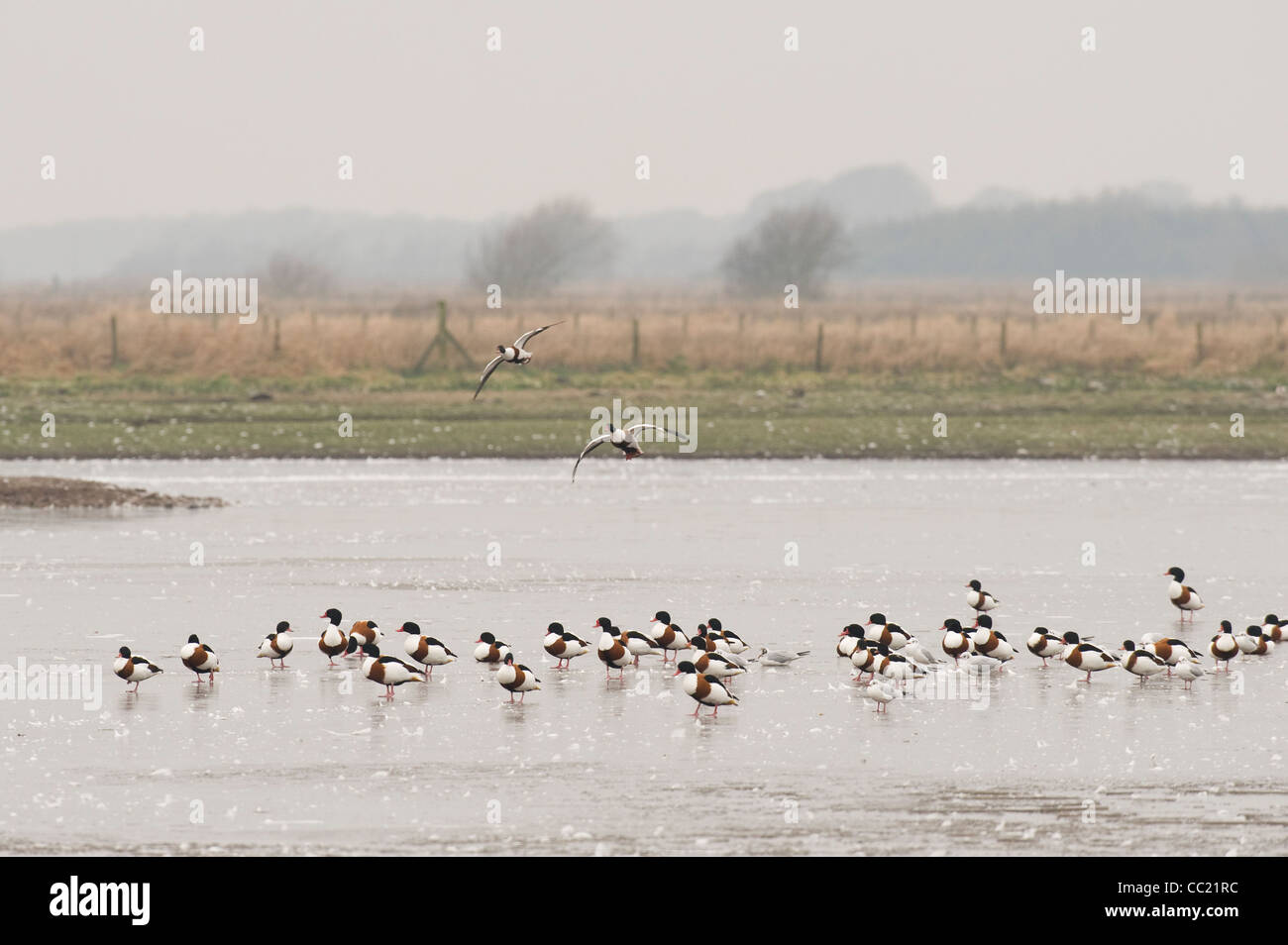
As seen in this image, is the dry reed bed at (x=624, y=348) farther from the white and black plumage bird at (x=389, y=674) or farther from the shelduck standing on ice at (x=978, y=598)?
the white and black plumage bird at (x=389, y=674)

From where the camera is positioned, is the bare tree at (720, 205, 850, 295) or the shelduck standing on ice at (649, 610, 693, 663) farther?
the bare tree at (720, 205, 850, 295)

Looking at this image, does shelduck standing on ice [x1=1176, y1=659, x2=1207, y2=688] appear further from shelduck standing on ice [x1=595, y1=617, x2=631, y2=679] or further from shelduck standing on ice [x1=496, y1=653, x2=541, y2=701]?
shelduck standing on ice [x1=496, y1=653, x2=541, y2=701]

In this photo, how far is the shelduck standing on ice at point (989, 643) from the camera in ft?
53.6

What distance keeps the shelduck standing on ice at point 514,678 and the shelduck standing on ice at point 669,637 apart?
→ 1.93m

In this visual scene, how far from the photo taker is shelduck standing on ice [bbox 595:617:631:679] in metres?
15.9

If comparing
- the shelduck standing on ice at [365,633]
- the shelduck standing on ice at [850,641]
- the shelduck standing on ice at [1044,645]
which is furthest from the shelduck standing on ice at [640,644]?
the shelduck standing on ice at [1044,645]

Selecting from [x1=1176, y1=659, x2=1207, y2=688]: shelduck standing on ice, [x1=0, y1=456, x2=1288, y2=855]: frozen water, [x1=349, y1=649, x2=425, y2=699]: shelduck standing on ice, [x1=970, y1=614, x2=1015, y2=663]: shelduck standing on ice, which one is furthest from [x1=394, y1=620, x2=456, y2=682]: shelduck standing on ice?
[x1=1176, y1=659, x2=1207, y2=688]: shelduck standing on ice

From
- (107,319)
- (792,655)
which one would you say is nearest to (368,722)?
(792,655)

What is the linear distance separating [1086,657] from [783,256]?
115 m

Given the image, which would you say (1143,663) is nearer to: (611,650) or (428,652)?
(611,650)

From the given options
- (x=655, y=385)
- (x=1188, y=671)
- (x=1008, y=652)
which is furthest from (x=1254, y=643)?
(x=655, y=385)

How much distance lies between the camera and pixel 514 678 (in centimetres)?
1494

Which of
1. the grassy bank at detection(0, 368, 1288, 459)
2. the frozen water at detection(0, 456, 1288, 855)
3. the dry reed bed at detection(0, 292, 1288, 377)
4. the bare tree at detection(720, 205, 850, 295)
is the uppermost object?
the bare tree at detection(720, 205, 850, 295)

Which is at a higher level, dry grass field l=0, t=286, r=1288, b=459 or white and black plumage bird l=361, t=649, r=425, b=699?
dry grass field l=0, t=286, r=1288, b=459
